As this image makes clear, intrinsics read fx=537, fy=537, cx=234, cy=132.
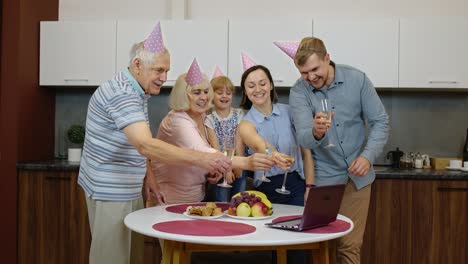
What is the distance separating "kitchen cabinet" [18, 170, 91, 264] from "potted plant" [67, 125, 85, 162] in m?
0.35

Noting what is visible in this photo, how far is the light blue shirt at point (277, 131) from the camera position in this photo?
2594mm

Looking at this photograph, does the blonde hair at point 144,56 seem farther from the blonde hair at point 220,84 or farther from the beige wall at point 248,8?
the beige wall at point 248,8

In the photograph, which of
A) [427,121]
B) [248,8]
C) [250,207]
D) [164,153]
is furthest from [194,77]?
[427,121]

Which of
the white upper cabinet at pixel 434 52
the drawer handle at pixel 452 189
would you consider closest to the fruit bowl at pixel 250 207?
the drawer handle at pixel 452 189

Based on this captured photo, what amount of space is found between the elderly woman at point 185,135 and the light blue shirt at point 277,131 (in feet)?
0.86

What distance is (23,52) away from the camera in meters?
3.81

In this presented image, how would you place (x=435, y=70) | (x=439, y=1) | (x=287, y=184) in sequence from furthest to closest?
(x=439, y=1) < (x=435, y=70) < (x=287, y=184)

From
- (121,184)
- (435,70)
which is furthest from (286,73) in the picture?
(121,184)

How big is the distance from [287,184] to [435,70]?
166cm

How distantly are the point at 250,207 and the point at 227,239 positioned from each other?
0.43 meters

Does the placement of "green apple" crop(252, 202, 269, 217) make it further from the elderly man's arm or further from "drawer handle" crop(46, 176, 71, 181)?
"drawer handle" crop(46, 176, 71, 181)

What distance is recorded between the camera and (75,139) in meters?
4.08

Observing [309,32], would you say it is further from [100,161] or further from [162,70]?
[100,161]

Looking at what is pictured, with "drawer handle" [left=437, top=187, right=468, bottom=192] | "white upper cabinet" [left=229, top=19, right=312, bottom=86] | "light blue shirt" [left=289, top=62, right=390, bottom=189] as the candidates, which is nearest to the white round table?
"light blue shirt" [left=289, top=62, right=390, bottom=189]
